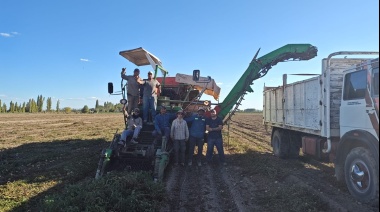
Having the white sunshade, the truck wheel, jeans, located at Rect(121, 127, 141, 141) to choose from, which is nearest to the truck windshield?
the truck wheel

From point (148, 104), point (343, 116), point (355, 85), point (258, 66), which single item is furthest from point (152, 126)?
point (355, 85)

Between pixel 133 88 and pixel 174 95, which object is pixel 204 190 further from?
pixel 174 95

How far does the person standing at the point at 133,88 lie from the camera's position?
10.0 metres

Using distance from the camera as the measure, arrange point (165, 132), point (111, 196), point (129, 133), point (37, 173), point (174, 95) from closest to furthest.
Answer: point (111, 196) → point (37, 173) → point (129, 133) → point (165, 132) → point (174, 95)

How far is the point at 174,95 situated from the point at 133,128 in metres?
3.40

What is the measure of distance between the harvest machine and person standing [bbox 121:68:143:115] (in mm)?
294

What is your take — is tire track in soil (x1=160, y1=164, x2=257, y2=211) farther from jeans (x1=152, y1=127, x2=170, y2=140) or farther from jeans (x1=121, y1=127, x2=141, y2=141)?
jeans (x1=121, y1=127, x2=141, y2=141)

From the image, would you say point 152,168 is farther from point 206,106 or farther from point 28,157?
point 28,157

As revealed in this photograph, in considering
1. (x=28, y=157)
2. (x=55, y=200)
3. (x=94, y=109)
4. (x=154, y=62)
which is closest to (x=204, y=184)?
(x=55, y=200)

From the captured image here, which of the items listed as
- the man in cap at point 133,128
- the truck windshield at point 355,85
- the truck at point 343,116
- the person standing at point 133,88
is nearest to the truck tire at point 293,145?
the truck at point 343,116

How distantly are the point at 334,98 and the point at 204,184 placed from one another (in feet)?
12.4

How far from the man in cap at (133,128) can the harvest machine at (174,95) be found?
0.66 feet

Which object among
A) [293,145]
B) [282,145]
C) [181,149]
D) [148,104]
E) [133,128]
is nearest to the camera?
[133,128]

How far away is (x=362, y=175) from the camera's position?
223 inches
